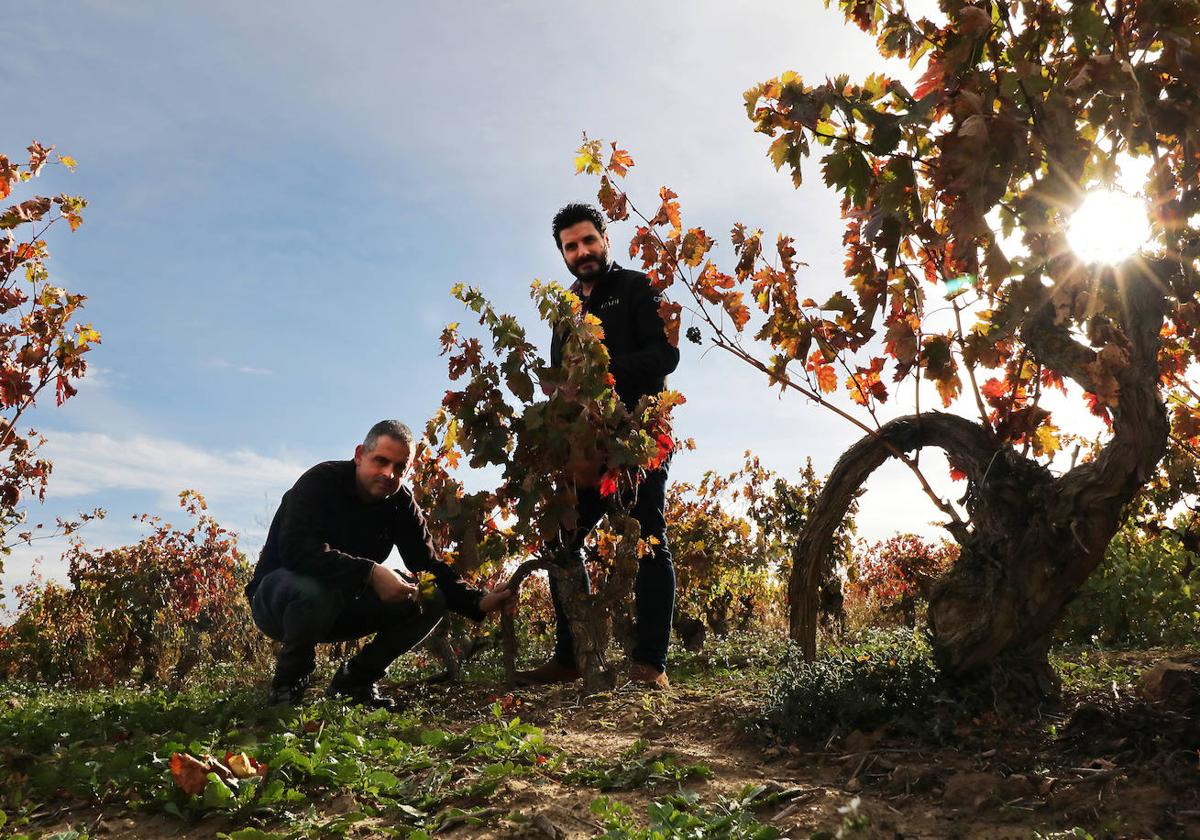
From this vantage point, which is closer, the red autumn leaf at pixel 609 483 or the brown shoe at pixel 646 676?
the red autumn leaf at pixel 609 483

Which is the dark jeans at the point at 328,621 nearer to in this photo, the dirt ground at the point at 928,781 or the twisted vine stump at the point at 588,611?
the twisted vine stump at the point at 588,611

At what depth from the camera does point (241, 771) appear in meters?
2.92

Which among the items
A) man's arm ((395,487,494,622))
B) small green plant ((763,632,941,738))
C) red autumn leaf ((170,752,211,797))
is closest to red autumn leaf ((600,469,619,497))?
man's arm ((395,487,494,622))

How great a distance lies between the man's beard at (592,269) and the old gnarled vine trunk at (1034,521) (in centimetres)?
205

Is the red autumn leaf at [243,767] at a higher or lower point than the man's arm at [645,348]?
lower

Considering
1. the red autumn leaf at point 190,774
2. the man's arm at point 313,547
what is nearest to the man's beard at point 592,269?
the man's arm at point 313,547

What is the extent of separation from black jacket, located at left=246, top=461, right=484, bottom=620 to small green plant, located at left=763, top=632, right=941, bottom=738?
1823 mm

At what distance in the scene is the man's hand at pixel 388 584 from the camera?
441 centimetres

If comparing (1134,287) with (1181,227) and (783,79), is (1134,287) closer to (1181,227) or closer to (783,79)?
(1181,227)

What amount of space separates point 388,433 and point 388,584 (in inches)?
32.2

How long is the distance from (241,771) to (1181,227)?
13.0ft

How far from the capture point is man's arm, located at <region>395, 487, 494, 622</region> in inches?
189

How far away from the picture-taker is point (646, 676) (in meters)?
4.79

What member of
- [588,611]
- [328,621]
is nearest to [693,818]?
[588,611]
